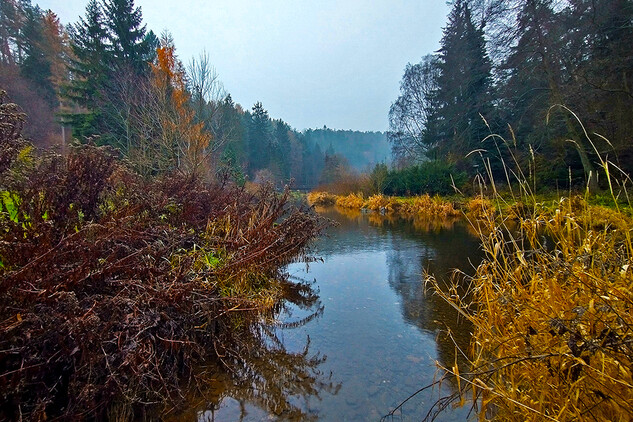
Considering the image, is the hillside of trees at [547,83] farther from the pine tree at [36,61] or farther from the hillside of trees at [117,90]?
the pine tree at [36,61]

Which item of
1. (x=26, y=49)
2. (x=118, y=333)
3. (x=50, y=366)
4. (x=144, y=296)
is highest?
(x=26, y=49)

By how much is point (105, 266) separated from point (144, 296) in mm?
281

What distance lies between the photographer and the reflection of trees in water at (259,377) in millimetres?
2088

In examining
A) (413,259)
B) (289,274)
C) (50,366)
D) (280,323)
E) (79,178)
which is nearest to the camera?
(50,366)

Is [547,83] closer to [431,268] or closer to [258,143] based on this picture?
[431,268]

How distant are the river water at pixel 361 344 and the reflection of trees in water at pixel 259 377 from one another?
0.01 metres

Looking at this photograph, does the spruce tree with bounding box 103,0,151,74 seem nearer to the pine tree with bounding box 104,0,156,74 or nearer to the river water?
the pine tree with bounding box 104,0,156,74

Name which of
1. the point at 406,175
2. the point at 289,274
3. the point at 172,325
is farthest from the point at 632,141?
the point at 172,325

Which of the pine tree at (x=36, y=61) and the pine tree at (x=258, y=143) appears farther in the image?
the pine tree at (x=258, y=143)

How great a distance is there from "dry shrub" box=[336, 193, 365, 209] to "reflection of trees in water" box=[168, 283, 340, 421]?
47.5ft

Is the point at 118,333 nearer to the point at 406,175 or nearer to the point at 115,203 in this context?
the point at 115,203

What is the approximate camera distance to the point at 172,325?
195 cm

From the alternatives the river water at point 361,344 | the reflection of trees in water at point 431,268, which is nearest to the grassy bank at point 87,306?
the river water at point 361,344

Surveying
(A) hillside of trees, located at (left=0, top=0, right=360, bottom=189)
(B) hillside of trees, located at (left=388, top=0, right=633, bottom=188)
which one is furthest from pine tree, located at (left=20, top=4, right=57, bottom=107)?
(B) hillside of trees, located at (left=388, top=0, right=633, bottom=188)
